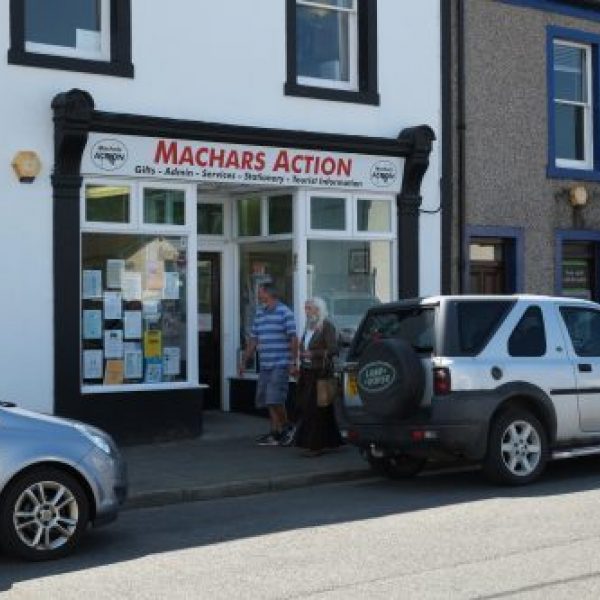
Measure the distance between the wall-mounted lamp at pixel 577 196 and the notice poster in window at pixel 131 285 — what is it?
7019 millimetres

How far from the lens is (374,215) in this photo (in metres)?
14.8

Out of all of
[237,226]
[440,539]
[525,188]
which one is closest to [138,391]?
[237,226]

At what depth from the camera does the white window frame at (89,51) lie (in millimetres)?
12273

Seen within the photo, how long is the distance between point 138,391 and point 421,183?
4938 millimetres

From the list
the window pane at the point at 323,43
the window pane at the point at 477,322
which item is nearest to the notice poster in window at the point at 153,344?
the window pane at the point at 323,43

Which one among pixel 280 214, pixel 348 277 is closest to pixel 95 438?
pixel 280 214

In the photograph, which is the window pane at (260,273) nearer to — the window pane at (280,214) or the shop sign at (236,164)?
the window pane at (280,214)

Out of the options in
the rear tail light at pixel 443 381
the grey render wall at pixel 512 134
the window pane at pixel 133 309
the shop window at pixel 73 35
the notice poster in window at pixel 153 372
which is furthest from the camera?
the grey render wall at pixel 512 134

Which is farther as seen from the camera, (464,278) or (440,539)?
(464,278)

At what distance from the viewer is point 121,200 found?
12742 millimetres

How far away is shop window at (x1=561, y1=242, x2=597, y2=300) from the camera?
55.9ft

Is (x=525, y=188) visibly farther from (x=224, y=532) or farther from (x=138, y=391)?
(x=224, y=532)

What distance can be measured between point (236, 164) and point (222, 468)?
4.01 metres

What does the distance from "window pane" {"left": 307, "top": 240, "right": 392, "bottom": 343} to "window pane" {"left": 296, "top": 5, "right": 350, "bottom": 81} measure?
2.24 metres
